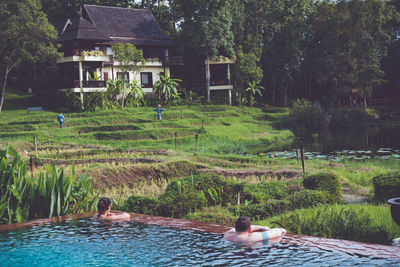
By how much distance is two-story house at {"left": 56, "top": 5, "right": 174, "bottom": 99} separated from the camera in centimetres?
4581

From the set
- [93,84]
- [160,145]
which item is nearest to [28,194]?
[160,145]

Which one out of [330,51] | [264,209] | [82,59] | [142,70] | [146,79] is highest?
[330,51]

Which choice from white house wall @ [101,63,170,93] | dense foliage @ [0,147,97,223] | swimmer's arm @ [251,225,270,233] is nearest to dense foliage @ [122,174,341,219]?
dense foliage @ [0,147,97,223]

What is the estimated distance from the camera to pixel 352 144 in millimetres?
33438

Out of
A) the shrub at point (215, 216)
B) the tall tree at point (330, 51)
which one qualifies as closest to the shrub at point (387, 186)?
the shrub at point (215, 216)

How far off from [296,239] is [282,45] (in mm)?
49538

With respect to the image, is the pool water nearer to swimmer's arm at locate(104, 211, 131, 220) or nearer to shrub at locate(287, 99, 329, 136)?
swimmer's arm at locate(104, 211, 131, 220)

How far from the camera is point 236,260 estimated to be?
26.1 ft

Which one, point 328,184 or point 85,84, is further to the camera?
point 85,84

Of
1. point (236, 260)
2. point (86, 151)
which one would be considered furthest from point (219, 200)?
point (86, 151)

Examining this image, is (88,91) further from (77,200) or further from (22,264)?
(22,264)

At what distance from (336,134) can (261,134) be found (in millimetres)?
6190

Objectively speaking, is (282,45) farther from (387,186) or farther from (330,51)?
(387,186)

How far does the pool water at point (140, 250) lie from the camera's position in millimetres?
7828
